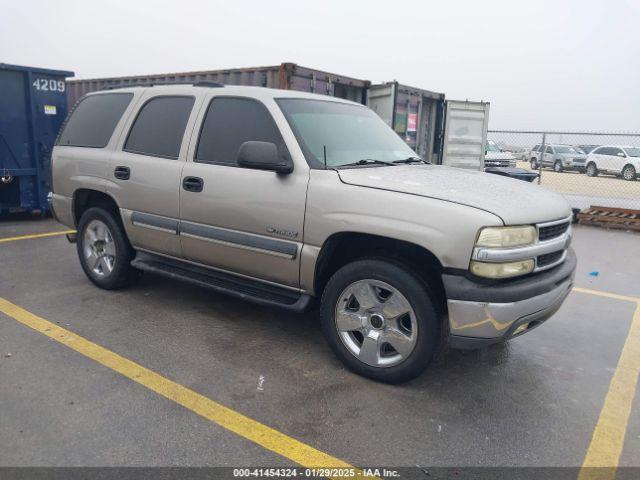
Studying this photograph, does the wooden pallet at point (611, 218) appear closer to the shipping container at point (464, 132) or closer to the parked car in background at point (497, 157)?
the shipping container at point (464, 132)

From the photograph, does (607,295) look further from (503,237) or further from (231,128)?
(231,128)

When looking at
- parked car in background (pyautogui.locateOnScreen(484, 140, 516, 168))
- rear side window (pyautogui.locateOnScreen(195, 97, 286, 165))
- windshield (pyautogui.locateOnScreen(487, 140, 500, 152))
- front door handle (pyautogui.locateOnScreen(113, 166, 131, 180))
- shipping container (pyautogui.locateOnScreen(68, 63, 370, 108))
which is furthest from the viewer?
windshield (pyautogui.locateOnScreen(487, 140, 500, 152))

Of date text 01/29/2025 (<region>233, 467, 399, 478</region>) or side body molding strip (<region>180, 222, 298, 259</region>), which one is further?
side body molding strip (<region>180, 222, 298, 259</region>)

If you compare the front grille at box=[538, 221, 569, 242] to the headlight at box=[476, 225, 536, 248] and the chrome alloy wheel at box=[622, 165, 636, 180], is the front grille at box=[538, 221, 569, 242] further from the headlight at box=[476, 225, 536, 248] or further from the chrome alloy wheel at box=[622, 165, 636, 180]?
the chrome alloy wheel at box=[622, 165, 636, 180]

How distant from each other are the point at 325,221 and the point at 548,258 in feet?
4.69

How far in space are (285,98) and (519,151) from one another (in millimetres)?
35490

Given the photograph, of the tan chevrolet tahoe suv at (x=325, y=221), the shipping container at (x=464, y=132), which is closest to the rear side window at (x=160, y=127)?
the tan chevrolet tahoe suv at (x=325, y=221)

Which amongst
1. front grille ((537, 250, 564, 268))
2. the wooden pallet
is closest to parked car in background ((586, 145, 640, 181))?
the wooden pallet

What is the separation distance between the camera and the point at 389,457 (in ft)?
9.02

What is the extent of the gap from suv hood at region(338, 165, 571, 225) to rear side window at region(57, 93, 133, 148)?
2.56m

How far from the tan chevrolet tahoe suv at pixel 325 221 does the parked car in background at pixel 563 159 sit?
25272 mm

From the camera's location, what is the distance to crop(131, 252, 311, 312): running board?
3.82 meters

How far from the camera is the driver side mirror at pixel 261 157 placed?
3.59m

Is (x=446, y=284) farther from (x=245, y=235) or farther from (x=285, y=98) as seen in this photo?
(x=285, y=98)
